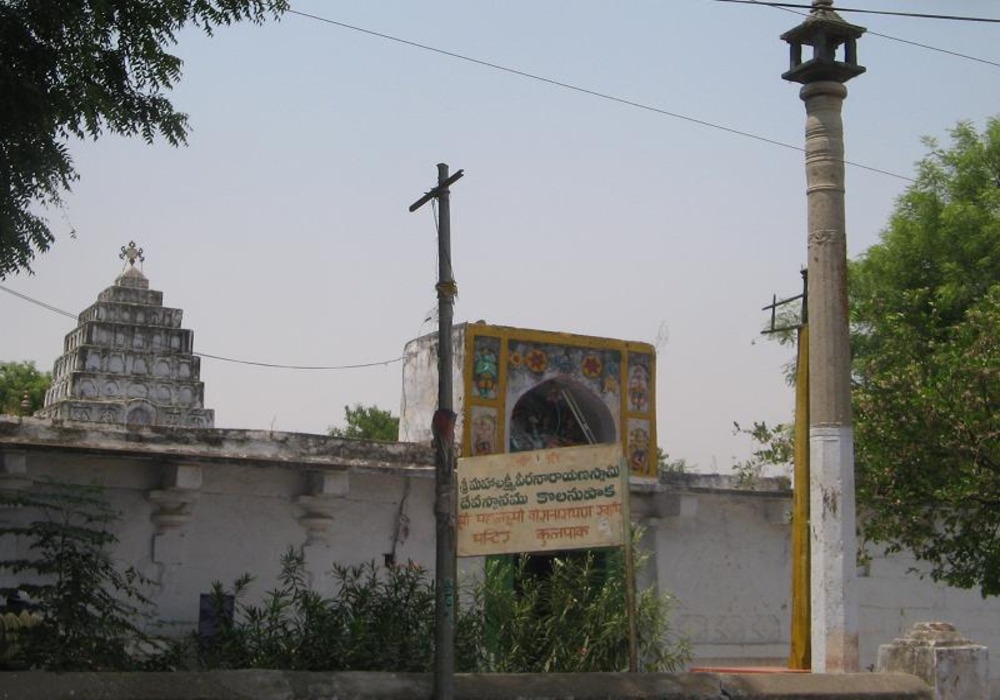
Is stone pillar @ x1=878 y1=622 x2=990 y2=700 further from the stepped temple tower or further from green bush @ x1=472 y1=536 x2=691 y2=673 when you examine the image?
the stepped temple tower

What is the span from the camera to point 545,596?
438 inches

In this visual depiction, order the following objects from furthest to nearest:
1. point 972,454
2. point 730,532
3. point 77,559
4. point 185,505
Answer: point 730,532
point 972,454
point 185,505
point 77,559

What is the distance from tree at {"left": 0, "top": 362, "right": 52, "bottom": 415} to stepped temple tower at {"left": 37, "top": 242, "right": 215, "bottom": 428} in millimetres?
11189

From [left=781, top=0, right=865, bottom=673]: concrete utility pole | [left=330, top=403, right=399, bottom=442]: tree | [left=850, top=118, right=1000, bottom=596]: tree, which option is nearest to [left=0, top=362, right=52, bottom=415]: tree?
[left=330, top=403, right=399, bottom=442]: tree

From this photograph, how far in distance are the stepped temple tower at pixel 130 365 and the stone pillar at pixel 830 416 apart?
1980 cm

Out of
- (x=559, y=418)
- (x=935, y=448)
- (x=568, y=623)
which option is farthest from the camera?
(x=559, y=418)

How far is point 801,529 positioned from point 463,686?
14.2ft

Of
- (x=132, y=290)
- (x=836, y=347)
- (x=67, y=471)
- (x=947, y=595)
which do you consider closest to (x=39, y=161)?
(x=67, y=471)

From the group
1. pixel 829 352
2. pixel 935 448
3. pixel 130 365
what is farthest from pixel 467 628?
pixel 130 365

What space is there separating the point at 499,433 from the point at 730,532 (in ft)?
8.96

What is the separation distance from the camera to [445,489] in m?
8.24

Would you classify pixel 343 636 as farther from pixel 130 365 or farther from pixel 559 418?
pixel 130 365

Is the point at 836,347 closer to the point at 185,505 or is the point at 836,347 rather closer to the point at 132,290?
the point at 185,505

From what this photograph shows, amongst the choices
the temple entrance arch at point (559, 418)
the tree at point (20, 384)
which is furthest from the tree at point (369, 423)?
the temple entrance arch at point (559, 418)
